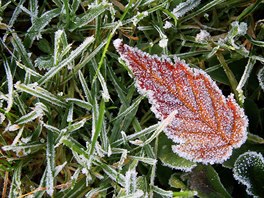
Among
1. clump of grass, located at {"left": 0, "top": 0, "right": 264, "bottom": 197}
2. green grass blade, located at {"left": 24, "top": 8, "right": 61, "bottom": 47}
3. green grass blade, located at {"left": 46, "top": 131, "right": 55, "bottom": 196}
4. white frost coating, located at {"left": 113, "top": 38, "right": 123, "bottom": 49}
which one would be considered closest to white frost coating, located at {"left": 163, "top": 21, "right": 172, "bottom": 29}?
clump of grass, located at {"left": 0, "top": 0, "right": 264, "bottom": 197}

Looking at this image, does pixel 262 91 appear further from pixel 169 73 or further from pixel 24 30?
pixel 24 30

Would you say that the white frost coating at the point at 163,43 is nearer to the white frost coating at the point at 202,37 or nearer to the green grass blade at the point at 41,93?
the white frost coating at the point at 202,37

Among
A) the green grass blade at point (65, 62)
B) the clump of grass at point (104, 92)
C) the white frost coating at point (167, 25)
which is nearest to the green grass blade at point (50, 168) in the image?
the clump of grass at point (104, 92)

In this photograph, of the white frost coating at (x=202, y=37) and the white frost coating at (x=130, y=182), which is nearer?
the white frost coating at (x=130, y=182)

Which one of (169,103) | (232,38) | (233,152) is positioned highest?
(232,38)

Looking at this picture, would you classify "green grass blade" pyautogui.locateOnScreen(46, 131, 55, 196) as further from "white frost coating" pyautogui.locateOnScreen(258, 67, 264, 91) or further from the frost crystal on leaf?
"white frost coating" pyautogui.locateOnScreen(258, 67, 264, 91)

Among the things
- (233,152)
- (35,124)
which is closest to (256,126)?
(233,152)

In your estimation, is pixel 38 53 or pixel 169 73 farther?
pixel 38 53
